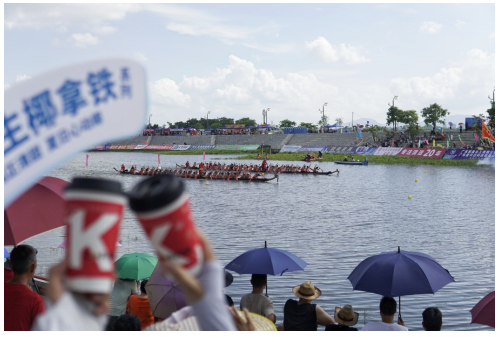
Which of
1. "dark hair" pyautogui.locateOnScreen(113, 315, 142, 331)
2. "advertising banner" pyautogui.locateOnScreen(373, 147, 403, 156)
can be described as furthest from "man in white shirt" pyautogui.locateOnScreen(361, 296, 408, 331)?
"advertising banner" pyautogui.locateOnScreen(373, 147, 403, 156)

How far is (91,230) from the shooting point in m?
1.93

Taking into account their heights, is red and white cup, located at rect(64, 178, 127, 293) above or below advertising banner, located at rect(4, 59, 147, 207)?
below

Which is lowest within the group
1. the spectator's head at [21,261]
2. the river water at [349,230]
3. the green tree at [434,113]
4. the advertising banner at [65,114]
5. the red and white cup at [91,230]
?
the river water at [349,230]

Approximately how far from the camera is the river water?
11.0 m

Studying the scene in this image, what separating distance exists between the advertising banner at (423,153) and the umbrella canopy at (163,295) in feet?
152

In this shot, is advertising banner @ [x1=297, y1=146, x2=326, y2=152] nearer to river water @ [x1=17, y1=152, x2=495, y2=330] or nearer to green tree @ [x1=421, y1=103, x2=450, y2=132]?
green tree @ [x1=421, y1=103, x2=450, y2=132]

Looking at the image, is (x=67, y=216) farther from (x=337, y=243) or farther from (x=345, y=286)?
(x=337, y=243)

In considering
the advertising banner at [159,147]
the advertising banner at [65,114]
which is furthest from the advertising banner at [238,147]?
the advertising banner at [65,114]

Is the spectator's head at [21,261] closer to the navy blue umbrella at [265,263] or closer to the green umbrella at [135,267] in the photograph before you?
the green umbrella at [135,267]

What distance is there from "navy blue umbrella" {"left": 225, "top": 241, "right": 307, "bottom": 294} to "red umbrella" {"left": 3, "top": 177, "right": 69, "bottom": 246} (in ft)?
9.55

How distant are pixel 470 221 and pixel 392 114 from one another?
5668cm

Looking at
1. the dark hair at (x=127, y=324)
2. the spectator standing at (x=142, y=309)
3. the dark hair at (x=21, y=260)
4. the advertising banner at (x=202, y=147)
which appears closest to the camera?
the dark hair at (x=21, y=260)

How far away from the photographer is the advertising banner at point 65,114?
84.8 inches

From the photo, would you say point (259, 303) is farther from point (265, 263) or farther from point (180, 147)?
point (180, 147)
